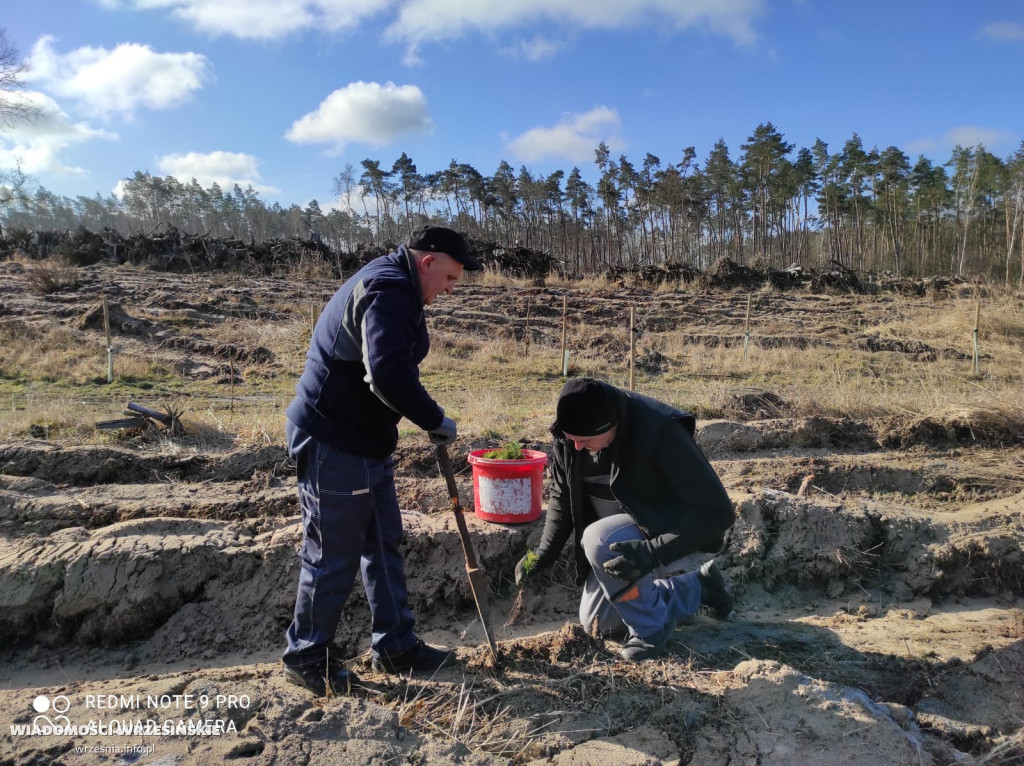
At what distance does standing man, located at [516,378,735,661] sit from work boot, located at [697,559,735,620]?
0.25 ft

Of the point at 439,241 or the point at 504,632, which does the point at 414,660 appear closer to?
the point at 504,632

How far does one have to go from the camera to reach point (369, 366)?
228cm

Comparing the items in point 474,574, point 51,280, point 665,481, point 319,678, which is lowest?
point 319,678

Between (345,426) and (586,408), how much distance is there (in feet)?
3.16

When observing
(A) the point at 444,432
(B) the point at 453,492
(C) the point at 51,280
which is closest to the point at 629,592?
(B) the point at 453,492

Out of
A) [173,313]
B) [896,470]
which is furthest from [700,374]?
[173,313]

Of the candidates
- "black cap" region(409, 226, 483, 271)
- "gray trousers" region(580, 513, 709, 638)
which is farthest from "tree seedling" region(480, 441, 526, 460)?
"black cap" region(409, 226, 483, 271)

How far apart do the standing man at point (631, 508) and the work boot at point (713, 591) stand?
8 cm

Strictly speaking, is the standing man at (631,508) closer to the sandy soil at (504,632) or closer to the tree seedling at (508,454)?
the sandy soil at (504,632)

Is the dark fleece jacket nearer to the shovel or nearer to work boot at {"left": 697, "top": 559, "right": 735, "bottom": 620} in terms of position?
the shovel

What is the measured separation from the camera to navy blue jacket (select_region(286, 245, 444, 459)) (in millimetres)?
2287

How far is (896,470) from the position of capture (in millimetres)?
4965

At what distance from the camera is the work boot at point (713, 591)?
3.30 metres

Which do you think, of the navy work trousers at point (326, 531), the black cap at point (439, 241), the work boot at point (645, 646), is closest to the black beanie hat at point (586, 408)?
the black cap at point (439, 241)
